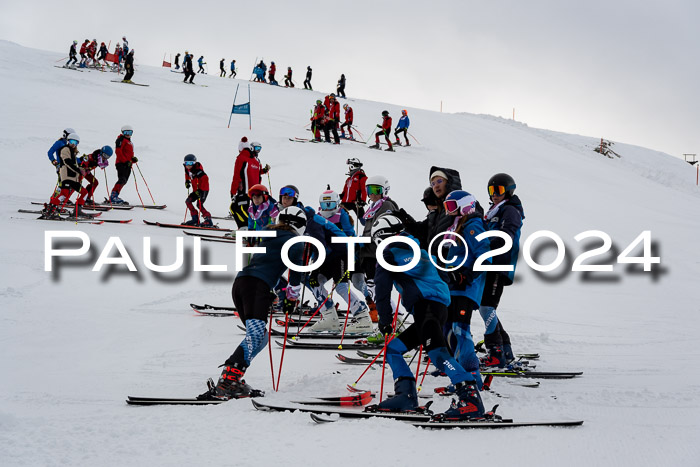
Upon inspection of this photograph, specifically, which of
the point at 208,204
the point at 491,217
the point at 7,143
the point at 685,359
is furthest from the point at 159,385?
the point at 7,143

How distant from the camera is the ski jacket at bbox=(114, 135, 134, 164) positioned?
1510 cm

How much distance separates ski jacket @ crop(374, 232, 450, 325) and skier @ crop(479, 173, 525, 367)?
1.37 metres

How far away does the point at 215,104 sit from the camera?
28781 millimetres

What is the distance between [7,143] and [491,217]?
57.3ft

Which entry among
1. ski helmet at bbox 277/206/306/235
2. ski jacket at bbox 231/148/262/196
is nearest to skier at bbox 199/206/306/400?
ski helmet at bbox 277/206/306/235

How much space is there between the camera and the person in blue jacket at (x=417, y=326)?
4.55m

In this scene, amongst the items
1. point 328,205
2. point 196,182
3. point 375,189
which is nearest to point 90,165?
point 196,182

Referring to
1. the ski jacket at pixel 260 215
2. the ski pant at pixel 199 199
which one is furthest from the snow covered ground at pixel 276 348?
the ski jacket at pixel 260 215

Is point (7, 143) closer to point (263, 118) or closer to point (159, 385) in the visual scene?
point (263, 118)

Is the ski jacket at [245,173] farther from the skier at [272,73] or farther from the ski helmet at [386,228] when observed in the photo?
the skier at [272,73]

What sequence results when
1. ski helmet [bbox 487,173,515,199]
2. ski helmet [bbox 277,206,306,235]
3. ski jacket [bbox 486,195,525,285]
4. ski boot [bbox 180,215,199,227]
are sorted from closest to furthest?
ski helmet [bbox 277,206,306,235] < ski jacket [bbox 486,195,525,285] < ski helmet [bbox 487,173,515,199] < ski boot [bbox 180,215,199,227]

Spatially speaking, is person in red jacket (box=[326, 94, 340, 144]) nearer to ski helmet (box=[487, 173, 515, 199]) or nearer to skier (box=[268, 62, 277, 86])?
ski helmet (box=[487, 173, 515, 199])

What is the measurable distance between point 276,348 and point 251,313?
6.48 ft

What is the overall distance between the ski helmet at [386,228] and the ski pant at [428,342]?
0.62m
